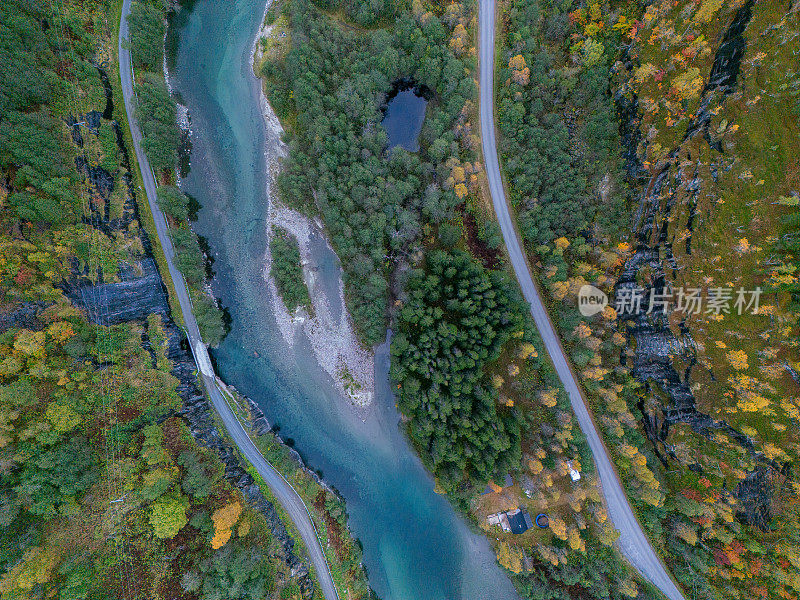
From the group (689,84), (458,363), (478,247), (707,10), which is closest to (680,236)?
(689,84)

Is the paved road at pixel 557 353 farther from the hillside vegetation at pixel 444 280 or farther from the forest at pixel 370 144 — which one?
the forest at pixel 370 144

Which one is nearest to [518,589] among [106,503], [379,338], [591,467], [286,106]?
[591,467]

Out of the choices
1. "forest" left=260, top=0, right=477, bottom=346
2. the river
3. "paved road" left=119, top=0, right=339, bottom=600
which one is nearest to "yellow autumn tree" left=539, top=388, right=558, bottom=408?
the river

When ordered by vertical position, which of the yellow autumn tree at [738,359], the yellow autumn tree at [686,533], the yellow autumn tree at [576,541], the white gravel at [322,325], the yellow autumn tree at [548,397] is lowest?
the yellow autumn tree at [686,533]

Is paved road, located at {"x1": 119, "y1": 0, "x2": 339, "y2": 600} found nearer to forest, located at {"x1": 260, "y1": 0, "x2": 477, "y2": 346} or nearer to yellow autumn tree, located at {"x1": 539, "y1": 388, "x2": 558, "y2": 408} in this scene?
forest, located at {"x1": 260, "y1": 0, "x2": 477, "y2": 346}

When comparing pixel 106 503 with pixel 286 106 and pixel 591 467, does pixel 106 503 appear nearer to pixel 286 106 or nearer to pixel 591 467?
pixel 286 106

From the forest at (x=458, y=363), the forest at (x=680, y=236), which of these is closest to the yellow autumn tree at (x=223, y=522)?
the forest at (x=458, y=363)
